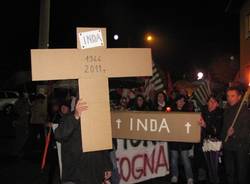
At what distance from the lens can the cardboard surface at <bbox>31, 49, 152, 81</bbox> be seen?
15.8 feet

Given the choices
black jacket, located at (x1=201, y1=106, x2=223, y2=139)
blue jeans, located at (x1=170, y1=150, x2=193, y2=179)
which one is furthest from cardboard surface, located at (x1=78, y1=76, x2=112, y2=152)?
blue jeans, located at (x1=170, y1=150, x2=193, y2=179)

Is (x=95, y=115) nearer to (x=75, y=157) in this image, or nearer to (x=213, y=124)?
(x=75, y=157)

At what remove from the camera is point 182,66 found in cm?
6291

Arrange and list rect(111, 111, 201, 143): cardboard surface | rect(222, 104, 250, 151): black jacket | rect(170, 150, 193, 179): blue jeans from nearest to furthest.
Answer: rect(111, 111, 201, 143): cardboard surface < rect(222, 104, 250, 151): black jacket < rect(170, 150, 193, 179): blue jeans

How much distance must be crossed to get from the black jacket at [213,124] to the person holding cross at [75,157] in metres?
4.11

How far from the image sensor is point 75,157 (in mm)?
5031

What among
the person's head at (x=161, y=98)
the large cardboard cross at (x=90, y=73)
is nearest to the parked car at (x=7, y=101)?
the person's head at (x=161, y=98)

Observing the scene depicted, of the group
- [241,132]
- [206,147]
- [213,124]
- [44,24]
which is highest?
[44,24]

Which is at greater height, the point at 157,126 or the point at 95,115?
the point at 95,115

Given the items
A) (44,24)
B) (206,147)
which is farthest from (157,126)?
(44,24)

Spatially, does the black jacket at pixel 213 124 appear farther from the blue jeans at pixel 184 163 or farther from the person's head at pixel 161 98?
the person's head at pixel 161 98

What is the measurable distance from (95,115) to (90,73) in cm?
44

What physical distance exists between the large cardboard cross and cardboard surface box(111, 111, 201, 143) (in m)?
1.73

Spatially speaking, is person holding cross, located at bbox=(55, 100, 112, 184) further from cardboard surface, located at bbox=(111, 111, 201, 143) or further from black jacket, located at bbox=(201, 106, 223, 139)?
black jacket, located at bbox=(201, 106, 223, 139)
